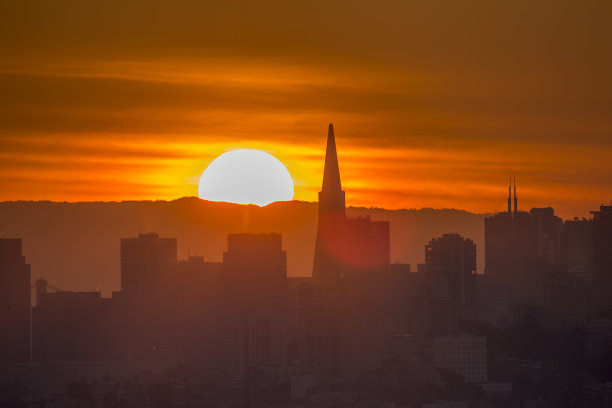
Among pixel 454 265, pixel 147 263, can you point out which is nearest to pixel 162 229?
pixel 147 263

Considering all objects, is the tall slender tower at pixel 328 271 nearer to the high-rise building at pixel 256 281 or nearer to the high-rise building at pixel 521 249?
the high-rise building at pixel 256 281

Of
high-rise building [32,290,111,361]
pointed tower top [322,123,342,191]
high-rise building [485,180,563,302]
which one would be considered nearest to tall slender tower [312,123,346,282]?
pointed tower top [322,123,342,191]

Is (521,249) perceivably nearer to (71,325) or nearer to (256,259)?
(256,259)

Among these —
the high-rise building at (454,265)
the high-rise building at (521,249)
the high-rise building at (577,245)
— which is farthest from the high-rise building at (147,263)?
the high-rise building at (577,245)

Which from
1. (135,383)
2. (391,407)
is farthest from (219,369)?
(391,407)

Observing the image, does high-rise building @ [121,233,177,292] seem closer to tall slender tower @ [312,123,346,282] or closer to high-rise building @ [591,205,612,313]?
tall slender tower @ [312,123,346,282]
